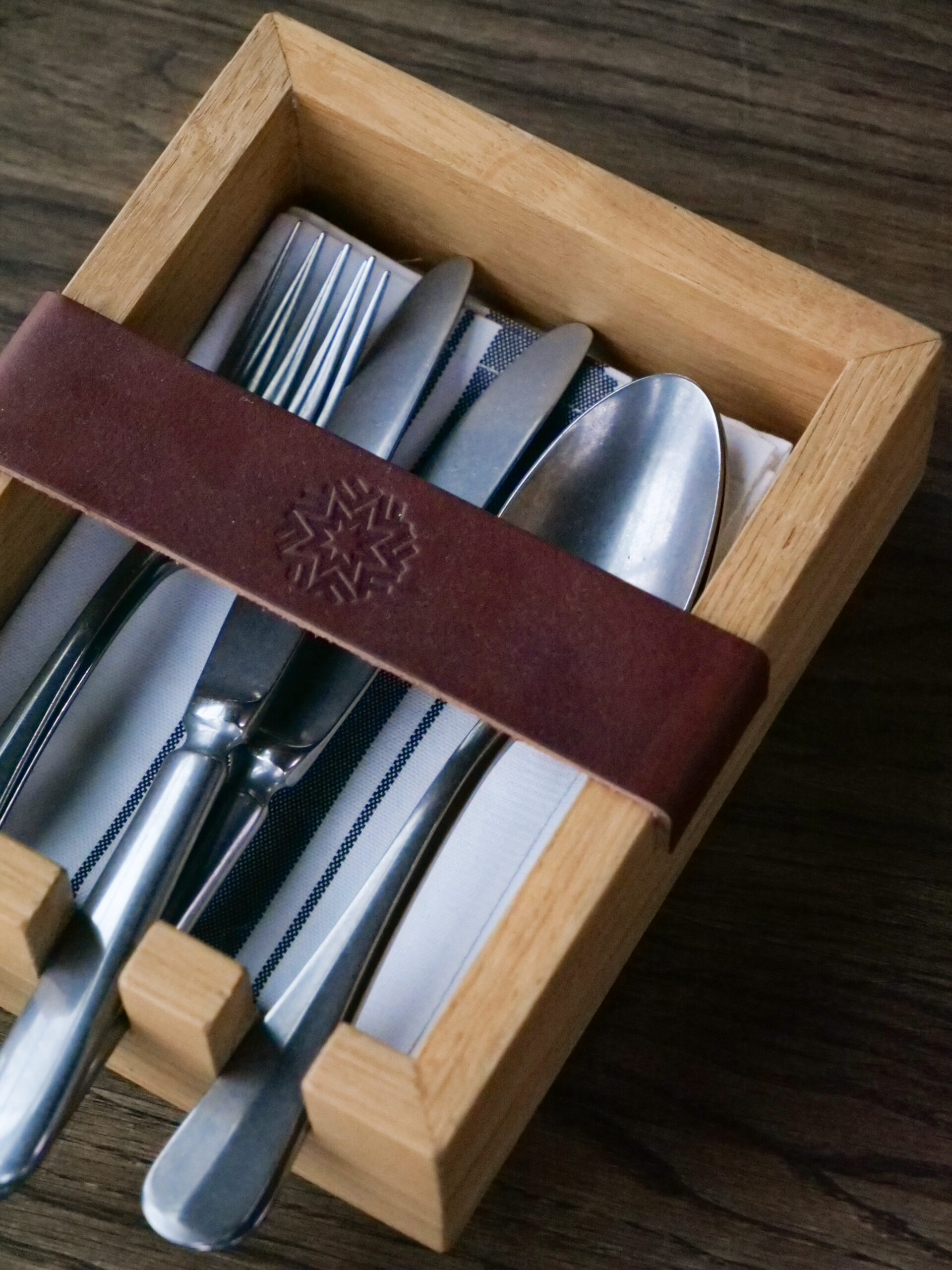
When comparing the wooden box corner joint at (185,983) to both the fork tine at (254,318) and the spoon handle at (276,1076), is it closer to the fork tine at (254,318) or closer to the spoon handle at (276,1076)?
the spoon handle at (276,1076)

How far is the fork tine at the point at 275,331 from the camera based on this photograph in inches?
12.7

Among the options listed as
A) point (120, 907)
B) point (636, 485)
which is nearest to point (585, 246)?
point (636, 485)

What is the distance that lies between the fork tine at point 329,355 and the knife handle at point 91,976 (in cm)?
8

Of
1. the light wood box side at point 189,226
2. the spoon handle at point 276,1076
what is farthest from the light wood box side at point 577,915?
the light wood box side at point 189,226

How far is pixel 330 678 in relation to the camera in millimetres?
292

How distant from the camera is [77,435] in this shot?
279mm

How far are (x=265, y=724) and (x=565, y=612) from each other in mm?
57

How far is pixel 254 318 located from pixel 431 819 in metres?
0.11

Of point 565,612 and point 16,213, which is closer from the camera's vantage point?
point 565,612

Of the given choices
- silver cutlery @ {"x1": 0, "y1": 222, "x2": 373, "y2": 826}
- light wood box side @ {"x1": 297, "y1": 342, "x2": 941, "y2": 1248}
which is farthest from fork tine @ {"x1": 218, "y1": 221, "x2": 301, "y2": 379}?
light wood box side @ {"x1": 297, "y1": 342, "x2": 941, "y2": 1248}

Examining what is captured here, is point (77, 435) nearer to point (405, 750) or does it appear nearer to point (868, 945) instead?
point (405, 750)

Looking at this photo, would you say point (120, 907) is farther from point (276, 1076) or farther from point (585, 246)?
point (585, 246)

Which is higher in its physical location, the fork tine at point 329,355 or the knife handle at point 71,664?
the fork tine at point 329,355

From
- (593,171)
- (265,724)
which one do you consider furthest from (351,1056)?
(593,171)
